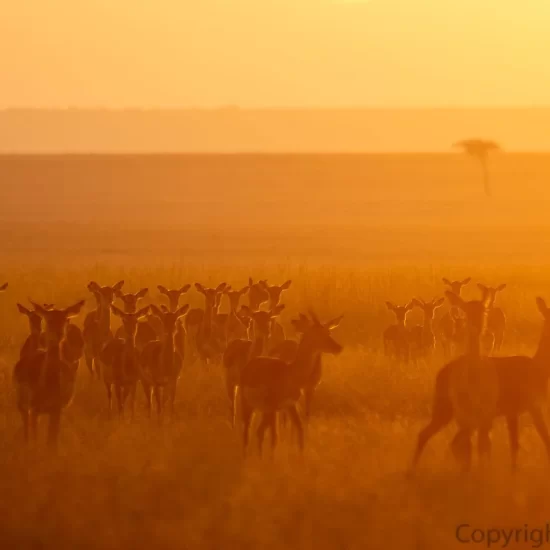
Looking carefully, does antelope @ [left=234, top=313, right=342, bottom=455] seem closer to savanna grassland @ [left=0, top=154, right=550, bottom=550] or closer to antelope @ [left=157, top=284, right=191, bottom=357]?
savanna grassland @ [left=0, top=154, right=550, bottom=550]

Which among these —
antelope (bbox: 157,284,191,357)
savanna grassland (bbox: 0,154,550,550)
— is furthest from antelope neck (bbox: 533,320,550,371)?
antelope (bbox: 157,284,191,357)

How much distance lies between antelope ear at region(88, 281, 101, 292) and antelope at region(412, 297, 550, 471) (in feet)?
7.31

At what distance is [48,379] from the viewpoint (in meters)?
4.36

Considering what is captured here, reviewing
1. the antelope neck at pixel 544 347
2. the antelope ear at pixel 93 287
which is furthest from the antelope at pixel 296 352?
the antelope ear at pixel 93 287

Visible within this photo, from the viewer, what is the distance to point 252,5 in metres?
4.92

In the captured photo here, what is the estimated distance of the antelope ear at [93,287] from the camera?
4.92 meters

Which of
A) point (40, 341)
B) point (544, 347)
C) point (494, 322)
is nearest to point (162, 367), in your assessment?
point (40, 341)

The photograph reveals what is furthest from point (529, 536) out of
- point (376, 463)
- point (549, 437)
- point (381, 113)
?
point (381, 113)

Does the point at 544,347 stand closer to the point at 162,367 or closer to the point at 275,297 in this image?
the point at 275,297

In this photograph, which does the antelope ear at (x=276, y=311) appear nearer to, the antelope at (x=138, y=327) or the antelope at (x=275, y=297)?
the antelope at (x=275, y=297)

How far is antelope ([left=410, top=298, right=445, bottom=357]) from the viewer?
4.94m

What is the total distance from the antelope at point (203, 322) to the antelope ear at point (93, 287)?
0.63m

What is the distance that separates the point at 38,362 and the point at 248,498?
1.41m

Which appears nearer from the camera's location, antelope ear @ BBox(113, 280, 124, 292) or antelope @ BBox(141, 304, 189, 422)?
antelope @ BBox(141, 304, 189, 422)
